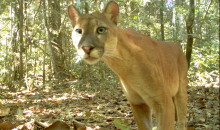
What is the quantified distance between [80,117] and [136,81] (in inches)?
69.1

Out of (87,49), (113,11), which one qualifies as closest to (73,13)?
(113,11)

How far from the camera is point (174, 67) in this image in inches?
159

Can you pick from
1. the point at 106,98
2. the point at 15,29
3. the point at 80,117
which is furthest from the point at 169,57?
the point at 15,29

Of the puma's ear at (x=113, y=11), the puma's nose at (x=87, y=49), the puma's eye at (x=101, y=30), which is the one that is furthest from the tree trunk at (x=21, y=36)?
the puma's nose at (x=87, y=49)

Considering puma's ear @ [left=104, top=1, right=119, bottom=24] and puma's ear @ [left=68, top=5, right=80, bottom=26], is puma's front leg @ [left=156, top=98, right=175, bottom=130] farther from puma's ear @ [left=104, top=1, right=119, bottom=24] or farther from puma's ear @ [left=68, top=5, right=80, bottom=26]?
puma's ear @ [left=68, top=5, right=80, bottom=26]

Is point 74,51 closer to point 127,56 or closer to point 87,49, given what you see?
point 127,56

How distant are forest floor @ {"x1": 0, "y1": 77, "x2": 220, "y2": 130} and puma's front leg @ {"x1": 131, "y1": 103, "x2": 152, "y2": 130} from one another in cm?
18

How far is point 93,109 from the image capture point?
5.33 metres

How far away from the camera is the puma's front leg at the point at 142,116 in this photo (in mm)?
3615

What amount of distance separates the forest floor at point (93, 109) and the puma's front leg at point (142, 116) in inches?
7.2

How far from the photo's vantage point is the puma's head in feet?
9.14

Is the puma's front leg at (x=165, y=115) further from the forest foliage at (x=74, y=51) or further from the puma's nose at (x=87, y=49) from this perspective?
the forest foliage at (x=74, y=51)

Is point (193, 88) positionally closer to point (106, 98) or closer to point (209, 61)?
point (209, 61)

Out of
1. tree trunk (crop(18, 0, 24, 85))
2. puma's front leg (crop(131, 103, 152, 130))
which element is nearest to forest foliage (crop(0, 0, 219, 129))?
tree trunk (crop(18, 0, 24, 85))
